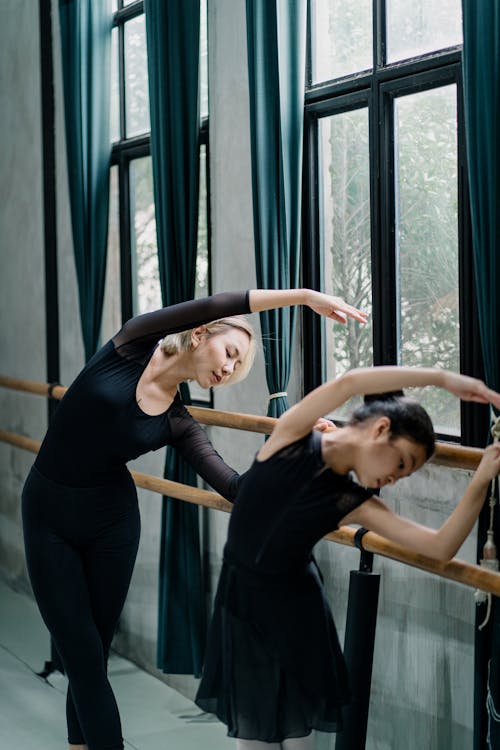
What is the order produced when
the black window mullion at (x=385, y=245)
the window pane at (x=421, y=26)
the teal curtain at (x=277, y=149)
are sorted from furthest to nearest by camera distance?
1. the teal curtain at (x=277, y=149)
2. the black window mullion at (x=385, y=245)
3. the window pane at (x=421, y=26)

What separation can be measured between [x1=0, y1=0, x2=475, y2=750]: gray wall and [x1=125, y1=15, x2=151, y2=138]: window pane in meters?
0.52

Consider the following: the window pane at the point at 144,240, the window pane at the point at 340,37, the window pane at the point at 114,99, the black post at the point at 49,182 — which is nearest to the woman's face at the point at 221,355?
the window pane at the point at 340,37

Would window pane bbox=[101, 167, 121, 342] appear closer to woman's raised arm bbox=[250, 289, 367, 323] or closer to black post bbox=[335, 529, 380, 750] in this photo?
woman's raised arm bbox=[250, 289, 367, 323]

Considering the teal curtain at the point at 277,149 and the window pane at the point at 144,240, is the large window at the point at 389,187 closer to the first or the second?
the teal curtain at the point at 277,149

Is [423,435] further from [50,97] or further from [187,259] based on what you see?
[50,97]

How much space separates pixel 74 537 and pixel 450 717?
1183 millimetres

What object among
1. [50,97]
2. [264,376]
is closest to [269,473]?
[264,376]

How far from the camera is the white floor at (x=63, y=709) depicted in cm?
366

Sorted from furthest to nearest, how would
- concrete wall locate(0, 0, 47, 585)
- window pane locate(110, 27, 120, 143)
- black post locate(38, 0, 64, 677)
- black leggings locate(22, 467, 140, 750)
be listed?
concrete wall locate(0, 0, 47, 585), black post locate(38, 0, 64, 677), window pane locate(110, 27, 120, 143), black leggings locate(22, 467, 140, 750)

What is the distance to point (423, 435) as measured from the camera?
1.91m

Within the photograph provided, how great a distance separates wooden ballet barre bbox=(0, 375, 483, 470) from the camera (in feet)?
7.47

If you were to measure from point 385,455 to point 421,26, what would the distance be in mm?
1646

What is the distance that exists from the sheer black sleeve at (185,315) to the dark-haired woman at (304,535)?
52 cm

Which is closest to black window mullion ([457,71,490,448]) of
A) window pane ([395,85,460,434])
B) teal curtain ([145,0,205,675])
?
window pane ([395,85,460,434])
